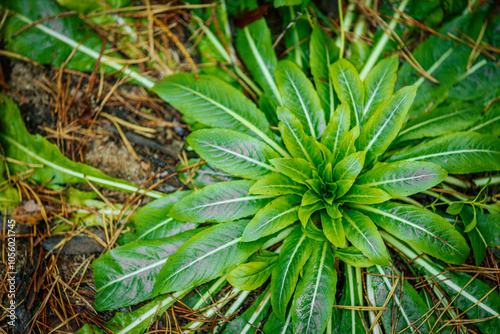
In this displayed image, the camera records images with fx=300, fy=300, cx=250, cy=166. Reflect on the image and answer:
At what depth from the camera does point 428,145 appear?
68.9 inches

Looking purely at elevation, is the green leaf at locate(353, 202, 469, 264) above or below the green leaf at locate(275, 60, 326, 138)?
below

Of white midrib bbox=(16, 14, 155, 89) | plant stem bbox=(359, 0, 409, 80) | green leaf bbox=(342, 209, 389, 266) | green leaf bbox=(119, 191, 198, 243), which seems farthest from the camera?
white midrib bbox=(16, 14, 155, 89)

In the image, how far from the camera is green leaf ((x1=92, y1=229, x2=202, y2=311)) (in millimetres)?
1712

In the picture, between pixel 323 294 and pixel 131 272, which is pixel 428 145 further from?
Answer: pixel 131 272

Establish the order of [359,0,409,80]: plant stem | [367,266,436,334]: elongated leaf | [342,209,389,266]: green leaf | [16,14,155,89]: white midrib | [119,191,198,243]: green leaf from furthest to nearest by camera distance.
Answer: [16,14,155,89]: white midrib
[359,0,409,80]: plant stem
[119,191,198,243]: green leaf
[367,266,436,334]: elongated leaf
[342,209,389,266]: green leaf

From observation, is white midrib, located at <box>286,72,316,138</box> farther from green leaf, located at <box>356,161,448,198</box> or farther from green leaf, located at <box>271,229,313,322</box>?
green leaf, located at <box>271,229,313,322</box>

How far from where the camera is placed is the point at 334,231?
5.26 feet

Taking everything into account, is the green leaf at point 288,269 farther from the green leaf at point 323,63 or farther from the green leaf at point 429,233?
the green leaf at point 323,63

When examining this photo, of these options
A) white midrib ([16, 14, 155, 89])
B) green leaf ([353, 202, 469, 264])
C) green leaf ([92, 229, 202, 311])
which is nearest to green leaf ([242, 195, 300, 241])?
green leaf ([92, 229, 202, 311])

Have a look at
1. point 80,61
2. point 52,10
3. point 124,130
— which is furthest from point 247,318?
point 52,10

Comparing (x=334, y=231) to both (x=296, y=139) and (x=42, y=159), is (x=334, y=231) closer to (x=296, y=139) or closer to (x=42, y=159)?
(x=296, y=139)

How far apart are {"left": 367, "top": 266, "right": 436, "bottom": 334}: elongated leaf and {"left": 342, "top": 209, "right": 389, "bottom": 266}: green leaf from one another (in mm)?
342

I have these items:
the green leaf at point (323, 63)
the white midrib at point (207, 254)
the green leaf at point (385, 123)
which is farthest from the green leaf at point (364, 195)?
the white midrib at point (207, 254)

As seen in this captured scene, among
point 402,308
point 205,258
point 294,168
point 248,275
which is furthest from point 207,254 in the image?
point 402,308
